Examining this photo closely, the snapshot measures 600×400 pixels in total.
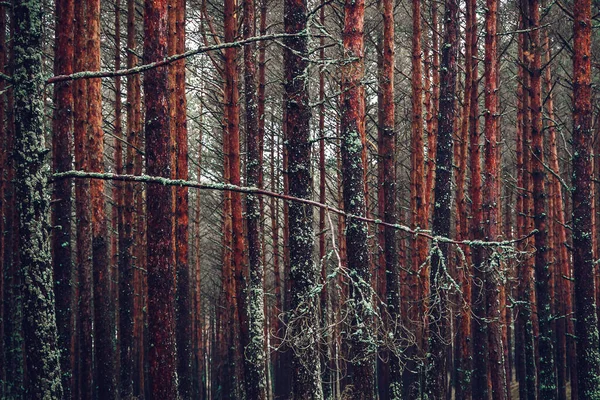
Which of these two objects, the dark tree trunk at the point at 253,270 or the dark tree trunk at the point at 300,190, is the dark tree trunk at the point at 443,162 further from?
the dark tree trunk at the point at 300,190

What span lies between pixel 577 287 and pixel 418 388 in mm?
4818

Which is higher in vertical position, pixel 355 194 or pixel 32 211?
pixel 355 194

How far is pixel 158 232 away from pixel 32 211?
2.59 meters

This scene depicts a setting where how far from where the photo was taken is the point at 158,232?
21.0ft

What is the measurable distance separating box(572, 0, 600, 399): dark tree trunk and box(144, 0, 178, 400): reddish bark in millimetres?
6722

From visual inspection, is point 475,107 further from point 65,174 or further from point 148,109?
point 65,174

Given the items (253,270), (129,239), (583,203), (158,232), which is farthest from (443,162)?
(129,239)

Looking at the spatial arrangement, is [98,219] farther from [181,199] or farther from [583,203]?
[583,203]

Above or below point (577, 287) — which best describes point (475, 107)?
above

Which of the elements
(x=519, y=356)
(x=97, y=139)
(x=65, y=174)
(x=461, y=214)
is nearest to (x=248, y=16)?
(x=97, y=139)

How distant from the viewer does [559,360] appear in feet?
54.7

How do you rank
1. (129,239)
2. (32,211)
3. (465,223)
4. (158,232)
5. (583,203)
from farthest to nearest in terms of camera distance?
(465,223) → (129,239) → (583,203) → (158,232) → (32,211)

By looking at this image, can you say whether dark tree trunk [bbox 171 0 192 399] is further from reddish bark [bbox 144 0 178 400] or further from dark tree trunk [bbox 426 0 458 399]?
dark tree trunk [bbox 426 0 458 399]

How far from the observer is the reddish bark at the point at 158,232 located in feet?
20.8
